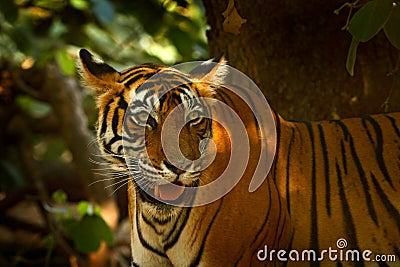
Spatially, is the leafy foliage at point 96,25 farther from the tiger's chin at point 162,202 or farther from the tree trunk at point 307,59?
the tiger's chin at point 162,202

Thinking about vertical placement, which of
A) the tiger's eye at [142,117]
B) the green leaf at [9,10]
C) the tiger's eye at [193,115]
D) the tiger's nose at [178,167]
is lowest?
the tiger's nose at [178,167]

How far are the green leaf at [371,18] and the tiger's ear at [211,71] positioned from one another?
418mm

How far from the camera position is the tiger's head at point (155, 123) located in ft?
7.61

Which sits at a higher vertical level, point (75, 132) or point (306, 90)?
point (75, 132)

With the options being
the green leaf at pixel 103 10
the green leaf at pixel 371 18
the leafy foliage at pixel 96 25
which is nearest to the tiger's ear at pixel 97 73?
the green leaf at pixel 371 18

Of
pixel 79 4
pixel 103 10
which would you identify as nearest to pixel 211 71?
pixel 103 10

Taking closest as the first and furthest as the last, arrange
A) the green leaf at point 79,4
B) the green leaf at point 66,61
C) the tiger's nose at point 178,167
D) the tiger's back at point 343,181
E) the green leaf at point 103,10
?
the tiger's nose at point 178,167 < the tiger's back at point 343,181 < the green leaf at point 103,10 < the green leaf at point 79,4 < the green leaf at point 66,61

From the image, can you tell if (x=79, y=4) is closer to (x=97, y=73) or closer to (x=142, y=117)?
(x=97, y=73)

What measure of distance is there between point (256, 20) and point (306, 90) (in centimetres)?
35

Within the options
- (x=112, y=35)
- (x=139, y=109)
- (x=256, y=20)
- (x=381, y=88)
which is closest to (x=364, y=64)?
(x=381, y=88)

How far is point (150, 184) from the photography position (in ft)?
7.73

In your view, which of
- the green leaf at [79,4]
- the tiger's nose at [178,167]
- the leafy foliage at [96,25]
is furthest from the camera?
the green leaf at [79,4]

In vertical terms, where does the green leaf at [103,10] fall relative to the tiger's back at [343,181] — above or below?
above

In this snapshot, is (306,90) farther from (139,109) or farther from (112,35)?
(112,35)
